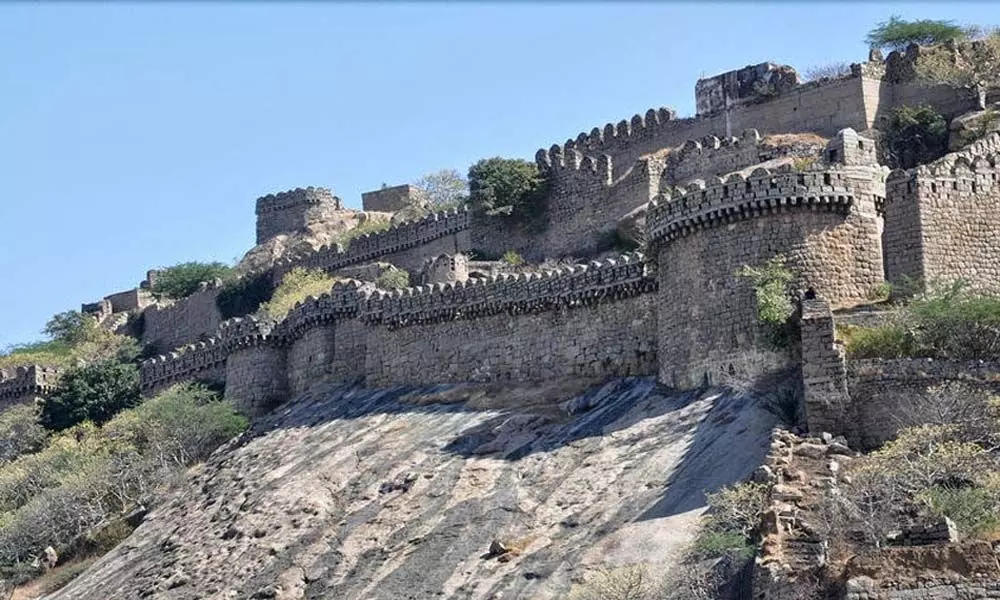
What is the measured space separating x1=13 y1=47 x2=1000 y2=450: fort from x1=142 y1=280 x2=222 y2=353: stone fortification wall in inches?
4.7

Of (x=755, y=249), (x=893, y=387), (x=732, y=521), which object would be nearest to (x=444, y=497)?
(x=755, y=249)

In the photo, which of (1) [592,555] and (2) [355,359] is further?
(2) [355,359]

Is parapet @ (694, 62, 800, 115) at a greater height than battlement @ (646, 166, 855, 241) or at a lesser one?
greater

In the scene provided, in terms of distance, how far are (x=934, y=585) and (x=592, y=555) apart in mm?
10682

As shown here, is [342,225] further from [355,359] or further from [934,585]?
[934,585]

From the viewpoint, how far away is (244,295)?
255ft

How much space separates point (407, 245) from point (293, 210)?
15.7 metres

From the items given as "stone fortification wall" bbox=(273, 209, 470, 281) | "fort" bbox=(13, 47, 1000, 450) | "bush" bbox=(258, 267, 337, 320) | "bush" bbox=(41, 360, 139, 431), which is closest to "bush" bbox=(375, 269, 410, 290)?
"fort" bbox=(13, 47, 1000, 450)

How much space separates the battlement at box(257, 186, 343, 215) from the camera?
286 ft

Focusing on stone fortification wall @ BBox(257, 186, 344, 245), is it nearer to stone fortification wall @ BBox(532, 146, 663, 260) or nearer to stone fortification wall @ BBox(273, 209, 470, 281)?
stone fortification wall @ BBox(273, 209, 470, 281)

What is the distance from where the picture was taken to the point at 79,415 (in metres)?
66.4

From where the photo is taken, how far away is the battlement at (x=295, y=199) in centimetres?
8706

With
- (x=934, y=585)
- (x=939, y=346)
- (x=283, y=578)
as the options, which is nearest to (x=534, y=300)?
(x=283, y=578)

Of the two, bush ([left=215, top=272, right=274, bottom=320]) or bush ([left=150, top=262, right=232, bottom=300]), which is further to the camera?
bush ([left=150, top=262, right=232, bottom=300])
